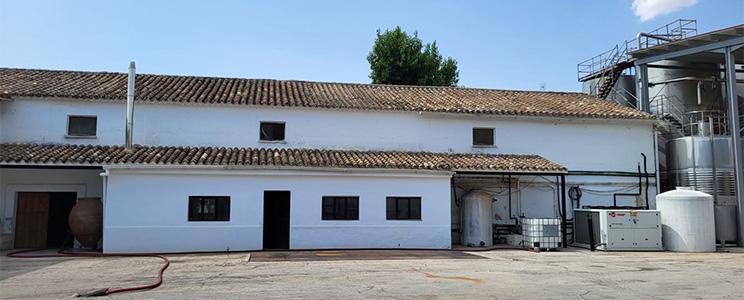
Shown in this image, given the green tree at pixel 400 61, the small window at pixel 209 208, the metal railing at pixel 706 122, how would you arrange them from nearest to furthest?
1. the small window at pixel 209 208
2. the metal railing at pixel 706 122
3. the green tree at pixel 400 61

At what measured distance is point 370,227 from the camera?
1655 cm

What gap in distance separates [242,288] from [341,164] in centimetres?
752

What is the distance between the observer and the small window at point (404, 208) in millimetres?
16859

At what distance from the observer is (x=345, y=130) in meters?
19.1

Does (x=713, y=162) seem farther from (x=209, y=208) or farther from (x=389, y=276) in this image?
(x=209, y=208)

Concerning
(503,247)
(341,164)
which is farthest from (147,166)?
(503,247)

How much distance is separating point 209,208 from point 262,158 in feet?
6.98

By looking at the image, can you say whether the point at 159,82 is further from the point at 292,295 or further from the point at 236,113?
the point at 292,295

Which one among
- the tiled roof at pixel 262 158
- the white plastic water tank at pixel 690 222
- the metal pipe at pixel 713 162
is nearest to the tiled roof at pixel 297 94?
the tiled roof at pixel 262 158

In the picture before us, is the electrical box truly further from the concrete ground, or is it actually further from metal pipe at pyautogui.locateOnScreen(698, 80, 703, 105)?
metal pipe at pyautogui.locateOnScreen(698, 80, 703, 105)

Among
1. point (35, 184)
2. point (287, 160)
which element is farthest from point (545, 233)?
point (35, 184)

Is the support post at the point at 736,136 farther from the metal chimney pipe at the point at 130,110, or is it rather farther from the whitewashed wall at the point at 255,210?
the metal chimney pipe at the point at 130,110

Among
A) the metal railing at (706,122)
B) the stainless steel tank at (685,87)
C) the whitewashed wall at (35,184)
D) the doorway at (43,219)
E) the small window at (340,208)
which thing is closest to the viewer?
the small window at (340,208)

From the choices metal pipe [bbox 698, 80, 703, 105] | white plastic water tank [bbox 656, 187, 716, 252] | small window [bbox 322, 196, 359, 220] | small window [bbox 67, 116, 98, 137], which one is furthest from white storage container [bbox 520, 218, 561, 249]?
small window [bbox 67, 116, 98, 137]
